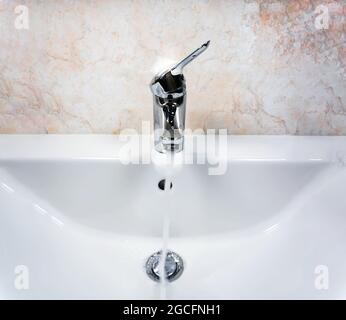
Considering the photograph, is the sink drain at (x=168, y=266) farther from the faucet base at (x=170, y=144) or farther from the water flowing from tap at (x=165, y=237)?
the faucet base at (x=170, y=144)

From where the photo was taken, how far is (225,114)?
0.69m

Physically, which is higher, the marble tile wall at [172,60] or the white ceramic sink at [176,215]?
the marble tile wall at [172,60]

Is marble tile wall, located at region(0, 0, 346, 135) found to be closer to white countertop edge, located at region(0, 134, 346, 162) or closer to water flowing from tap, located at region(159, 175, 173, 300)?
white countertop edge, located at region(0, 134, 346, 162)

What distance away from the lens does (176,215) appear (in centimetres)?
68

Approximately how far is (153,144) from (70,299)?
0.88 feet

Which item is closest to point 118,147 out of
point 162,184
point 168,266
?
point 162,184

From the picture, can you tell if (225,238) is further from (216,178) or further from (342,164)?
(342,164)

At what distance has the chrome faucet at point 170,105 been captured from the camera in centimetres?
56

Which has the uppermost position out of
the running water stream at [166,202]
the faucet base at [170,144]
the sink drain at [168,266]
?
the faucet base at [170,144]

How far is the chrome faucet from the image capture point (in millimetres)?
559

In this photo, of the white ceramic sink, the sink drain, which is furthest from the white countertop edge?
the sink drain

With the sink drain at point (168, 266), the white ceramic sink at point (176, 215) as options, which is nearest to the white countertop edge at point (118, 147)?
the white ceramic sink at point (176, 215)
